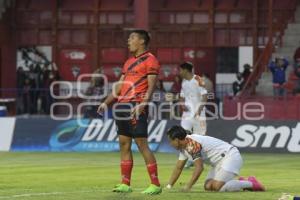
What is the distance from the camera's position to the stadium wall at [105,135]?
27469 millimetres

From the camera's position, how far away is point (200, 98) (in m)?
21.7

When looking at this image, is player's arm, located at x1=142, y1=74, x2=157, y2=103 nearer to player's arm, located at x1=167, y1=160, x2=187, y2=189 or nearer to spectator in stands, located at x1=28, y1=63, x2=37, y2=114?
player's arm, located at x1=167, y1=160, x2=187, y2=189

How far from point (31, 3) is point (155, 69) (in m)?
23.3

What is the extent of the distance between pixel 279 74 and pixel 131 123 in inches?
672

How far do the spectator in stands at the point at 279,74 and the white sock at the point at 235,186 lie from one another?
48.7ft

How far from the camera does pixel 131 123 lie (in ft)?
47.6

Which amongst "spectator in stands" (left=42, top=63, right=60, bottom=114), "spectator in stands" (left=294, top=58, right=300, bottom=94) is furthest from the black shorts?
"spectator in stands" (left=42, top=63, right=60, bottom=114)

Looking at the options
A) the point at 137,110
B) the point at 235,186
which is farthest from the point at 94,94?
the point at 137,110

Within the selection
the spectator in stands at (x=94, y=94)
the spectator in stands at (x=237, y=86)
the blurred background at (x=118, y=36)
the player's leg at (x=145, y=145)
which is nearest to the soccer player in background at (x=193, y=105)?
the player's leg at (x=145, y=145)

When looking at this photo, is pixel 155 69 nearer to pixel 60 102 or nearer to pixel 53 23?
pixel 60 102

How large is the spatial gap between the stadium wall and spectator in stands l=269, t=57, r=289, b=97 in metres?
2.93

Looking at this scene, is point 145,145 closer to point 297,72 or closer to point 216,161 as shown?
point 216,161

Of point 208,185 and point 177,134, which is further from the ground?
point 177,134

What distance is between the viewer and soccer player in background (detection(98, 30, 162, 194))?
47.5 ft
